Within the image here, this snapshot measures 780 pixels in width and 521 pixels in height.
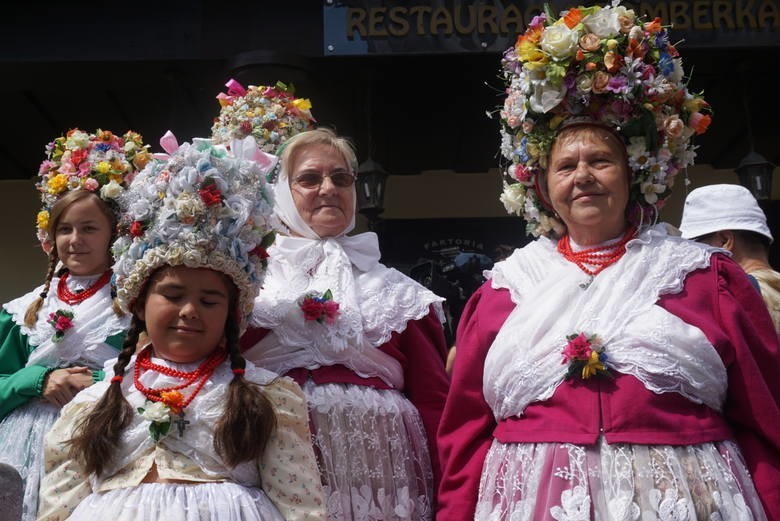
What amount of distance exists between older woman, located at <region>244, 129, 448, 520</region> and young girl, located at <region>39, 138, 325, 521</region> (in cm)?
33

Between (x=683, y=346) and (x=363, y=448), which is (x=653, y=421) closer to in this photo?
(x=683, y=346)

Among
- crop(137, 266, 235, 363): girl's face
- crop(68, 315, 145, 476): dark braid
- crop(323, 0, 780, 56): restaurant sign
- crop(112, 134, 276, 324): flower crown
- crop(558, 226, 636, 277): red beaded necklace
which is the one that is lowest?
crop(68, 315, 145, 476): dark braid

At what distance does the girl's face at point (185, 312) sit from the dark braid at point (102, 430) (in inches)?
7.6

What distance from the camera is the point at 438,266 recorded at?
24.2 feet

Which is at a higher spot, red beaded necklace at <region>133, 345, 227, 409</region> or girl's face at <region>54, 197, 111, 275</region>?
girl's face at <region>54, 197, 111, 275</region>

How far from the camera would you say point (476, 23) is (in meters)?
5.88

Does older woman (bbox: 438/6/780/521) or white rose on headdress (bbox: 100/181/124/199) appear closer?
older woman (bbox: 438/6/780/521)

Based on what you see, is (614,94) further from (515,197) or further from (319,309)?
(319,309)

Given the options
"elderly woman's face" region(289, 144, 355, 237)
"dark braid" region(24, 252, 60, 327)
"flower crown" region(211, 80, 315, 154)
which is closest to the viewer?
"elderly woman's face" region(289, 144, 355, 237)

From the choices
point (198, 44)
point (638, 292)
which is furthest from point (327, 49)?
point (638, 292)

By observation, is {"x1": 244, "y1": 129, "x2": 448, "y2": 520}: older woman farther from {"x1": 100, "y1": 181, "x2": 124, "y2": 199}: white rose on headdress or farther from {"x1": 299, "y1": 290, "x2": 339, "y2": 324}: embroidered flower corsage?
{"x1": 100, "y1": 181, "x2": 124, "y2": 199}: white rose on headdress

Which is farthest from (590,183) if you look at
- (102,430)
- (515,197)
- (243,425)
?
(102,430)

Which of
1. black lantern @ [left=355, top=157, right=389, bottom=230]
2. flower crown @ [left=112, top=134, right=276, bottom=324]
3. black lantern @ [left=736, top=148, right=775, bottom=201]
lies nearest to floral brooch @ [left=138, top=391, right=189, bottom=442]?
flower crown @ [left=112, top=134, right=276, bottom=324]

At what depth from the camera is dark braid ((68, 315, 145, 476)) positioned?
8.83ft
